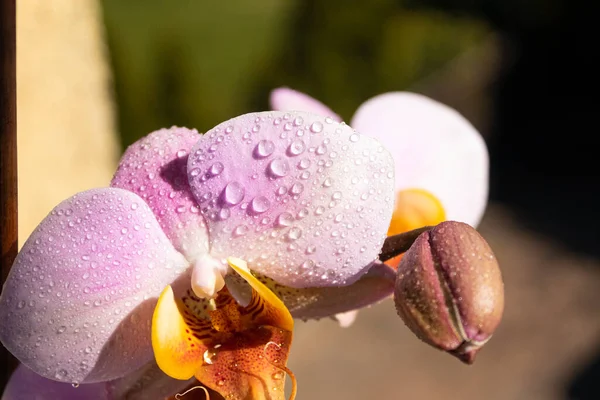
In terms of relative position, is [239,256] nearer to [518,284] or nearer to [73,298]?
[73,298]

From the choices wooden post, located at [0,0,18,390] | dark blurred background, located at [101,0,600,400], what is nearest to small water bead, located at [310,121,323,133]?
wooden post, located at [0,0,18,390]

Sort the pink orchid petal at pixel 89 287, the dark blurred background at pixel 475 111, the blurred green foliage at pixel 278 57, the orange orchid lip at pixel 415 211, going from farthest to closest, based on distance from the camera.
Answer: the dark blurred background at pixel 475 111 → the blurred green foliage at pixel 278 57 → the orange orchid lip at pixel 415 211 → the pink orchid petal at pixel 89 287

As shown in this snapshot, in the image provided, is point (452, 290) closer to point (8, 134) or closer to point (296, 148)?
point (296, 148)

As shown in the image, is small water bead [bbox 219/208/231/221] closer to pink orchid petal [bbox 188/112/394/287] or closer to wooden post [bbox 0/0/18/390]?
pink orchid petal [bbox 188/112/394/287]

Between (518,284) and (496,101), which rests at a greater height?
(496,101)

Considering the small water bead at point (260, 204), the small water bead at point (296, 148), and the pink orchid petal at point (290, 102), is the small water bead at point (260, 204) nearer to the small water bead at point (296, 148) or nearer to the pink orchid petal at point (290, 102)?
the small water bead at point (296, 148)

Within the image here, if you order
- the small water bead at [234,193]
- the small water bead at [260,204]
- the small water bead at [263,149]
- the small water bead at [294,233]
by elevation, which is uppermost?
the small water bead at [263,149]

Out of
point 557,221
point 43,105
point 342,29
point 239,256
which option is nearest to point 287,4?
point 342,29

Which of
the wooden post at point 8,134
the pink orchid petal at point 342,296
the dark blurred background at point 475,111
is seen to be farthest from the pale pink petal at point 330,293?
the dark blurred background at point 475,111
